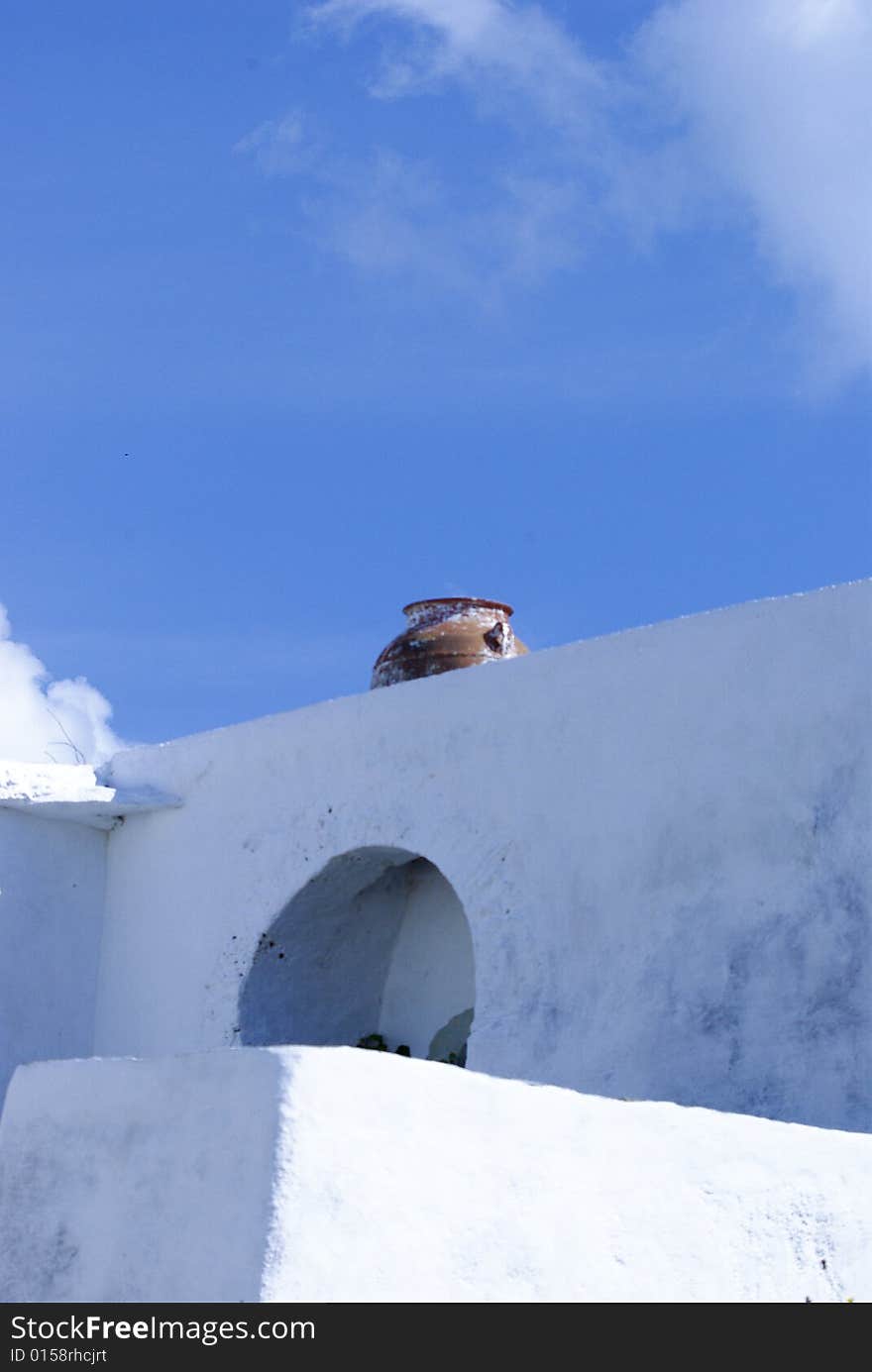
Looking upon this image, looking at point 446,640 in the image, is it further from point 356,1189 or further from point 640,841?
point 356,1189

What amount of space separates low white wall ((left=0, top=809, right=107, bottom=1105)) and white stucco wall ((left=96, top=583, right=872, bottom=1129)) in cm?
84

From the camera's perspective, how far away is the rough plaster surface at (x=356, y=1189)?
319cm

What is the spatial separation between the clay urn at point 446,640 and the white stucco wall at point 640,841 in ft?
2.37

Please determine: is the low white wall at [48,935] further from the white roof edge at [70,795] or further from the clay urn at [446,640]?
the clay urn at [446,640]

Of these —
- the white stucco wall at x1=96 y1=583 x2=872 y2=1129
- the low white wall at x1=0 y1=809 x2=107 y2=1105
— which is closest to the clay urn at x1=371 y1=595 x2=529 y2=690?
the white stucco wall at x1=96 y1=583 x2=872 y2=1129

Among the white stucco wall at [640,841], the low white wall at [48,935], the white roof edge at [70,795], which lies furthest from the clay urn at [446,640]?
the low white wall at [48,935]

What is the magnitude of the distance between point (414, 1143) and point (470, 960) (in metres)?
4.59

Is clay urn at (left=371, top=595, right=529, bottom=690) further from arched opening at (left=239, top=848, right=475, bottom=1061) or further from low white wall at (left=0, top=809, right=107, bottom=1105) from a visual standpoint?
low white wall at (left=0, top=809, right=107, bottom=1105)

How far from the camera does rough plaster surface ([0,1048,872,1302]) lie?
3193 mm

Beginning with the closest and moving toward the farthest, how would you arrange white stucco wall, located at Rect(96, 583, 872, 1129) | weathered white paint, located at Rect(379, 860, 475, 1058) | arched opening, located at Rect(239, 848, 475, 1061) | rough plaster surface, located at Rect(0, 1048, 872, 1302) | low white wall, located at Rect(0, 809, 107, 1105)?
rough plaster surface, located at Rect(0, 1048, 872, 1302) → white stucco wall, located at Rect(96, 583, 872, 1129) → arched opening, located at Rect(239, 848, 475, 1061) → weathered white paint, located at Rect(379, 860, 475, 1058) → low white wall, located at Rect(0, 809, 107, 1105)

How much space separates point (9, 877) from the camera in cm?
818

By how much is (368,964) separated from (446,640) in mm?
1607

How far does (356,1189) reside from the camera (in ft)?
10.7
